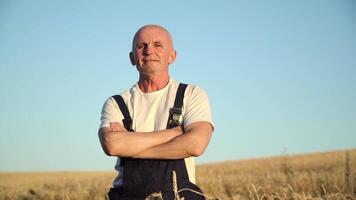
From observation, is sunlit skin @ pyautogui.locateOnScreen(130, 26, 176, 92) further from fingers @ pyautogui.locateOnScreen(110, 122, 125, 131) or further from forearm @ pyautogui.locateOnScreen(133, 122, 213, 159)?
forearm @ pyautogui.locateOnScreen(133, 122, 213, 159)

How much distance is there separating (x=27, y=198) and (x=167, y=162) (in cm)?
919

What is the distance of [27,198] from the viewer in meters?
12.6

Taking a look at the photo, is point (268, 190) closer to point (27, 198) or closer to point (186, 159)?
point (27, 198)

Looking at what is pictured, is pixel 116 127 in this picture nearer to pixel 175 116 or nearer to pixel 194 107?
pixel 175 116

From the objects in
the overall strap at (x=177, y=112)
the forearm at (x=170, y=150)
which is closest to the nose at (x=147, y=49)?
the overall strap at (x=177, y=112)

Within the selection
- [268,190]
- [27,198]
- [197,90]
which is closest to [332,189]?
[268,190]

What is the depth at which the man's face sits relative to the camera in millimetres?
4648

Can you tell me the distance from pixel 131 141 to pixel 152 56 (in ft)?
2.72

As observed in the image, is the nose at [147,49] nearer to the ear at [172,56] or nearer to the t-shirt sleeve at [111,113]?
the ear at [172,56]

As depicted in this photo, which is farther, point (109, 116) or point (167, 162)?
point (109, 116)

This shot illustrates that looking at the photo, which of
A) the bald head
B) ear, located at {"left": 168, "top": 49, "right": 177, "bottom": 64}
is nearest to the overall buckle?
ear, located at {"left": 168, "top": 49, "right": 177, "bottom": 64}

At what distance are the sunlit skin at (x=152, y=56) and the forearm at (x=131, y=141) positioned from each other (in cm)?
49

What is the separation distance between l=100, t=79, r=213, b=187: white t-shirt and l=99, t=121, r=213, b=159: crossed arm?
0.31 ft

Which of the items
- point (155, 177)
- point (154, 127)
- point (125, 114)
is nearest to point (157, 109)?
point (154, 127)
